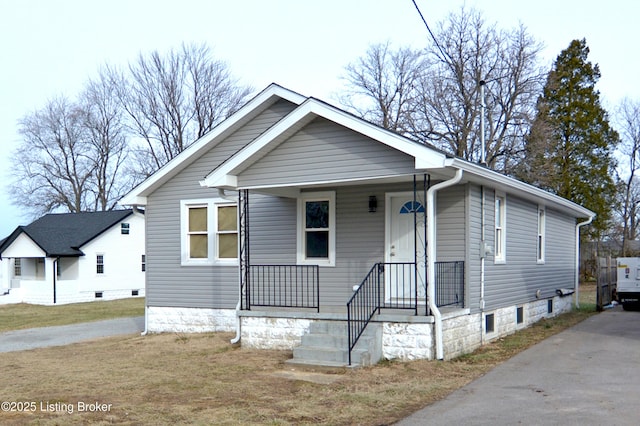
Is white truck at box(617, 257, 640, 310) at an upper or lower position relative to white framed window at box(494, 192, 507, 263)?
lower

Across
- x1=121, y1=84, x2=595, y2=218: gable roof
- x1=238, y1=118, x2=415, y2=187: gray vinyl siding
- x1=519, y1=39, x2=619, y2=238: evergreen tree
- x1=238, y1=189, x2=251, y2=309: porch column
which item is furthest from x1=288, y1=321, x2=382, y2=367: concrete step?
x1=519, y1=39, x2=619, y2=238: evergreen tree

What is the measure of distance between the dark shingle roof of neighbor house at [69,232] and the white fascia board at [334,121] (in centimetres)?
1935

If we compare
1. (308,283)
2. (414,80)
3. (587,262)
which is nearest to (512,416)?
(308,283)

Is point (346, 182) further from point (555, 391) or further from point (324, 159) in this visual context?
point (555, 391)

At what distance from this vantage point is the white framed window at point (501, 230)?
40.5ft

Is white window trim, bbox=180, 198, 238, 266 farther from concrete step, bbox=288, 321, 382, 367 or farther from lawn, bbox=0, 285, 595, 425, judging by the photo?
concrete step, bbox=288, 321, 382, 367

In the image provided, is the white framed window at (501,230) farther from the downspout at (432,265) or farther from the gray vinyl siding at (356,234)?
the downspout at (432,265)

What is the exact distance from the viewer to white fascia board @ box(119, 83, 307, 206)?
43.2 ft

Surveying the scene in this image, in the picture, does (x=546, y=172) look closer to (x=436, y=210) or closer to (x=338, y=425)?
(x=436, y=210)

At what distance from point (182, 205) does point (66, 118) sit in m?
32.2

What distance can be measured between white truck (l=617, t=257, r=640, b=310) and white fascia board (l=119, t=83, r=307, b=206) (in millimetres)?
11392

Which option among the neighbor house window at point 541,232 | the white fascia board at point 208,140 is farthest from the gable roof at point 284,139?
the neighbor house window at point 541,232

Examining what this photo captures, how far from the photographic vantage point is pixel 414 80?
32.6 metres

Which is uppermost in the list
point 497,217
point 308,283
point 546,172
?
point 546,172
